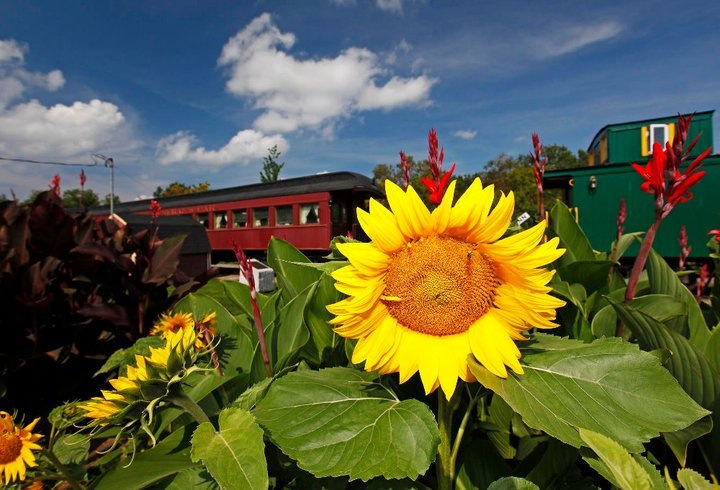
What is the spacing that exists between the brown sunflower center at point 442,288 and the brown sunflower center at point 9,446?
0.90 metres

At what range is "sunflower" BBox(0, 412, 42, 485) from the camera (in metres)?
0.87

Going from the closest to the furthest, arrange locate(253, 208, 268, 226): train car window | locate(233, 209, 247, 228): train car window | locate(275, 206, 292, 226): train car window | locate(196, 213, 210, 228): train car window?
locate(275, 206, 292, 226): train car window < locate(253, 208, 268, 226): train car window < locate(233, 209, 247, 228): train car window < locate(196, 213, 210, 228): train car window

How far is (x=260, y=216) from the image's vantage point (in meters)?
14.0

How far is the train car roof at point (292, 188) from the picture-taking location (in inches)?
499

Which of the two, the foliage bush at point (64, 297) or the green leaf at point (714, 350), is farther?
the foliage bush at point (64, 297)

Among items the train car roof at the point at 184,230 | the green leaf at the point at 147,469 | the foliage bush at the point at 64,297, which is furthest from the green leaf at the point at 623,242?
the train car roof at the point at 184,230

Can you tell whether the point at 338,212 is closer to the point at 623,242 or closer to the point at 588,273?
the point at 623,242

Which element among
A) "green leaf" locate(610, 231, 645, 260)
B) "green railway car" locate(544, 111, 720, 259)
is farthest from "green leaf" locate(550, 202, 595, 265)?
"green railway car" locate(544, 111, 720, 259)

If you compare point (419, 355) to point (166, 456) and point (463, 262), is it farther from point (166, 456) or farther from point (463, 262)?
point (166, 456)

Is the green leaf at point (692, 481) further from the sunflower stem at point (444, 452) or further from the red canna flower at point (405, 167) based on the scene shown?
the red canna flower at point (405, 167)

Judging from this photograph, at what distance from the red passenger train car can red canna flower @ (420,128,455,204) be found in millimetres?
10071

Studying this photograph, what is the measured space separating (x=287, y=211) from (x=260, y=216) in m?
1.28

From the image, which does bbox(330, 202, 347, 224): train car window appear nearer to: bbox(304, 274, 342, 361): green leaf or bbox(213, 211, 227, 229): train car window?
bbox(213, 211, 227, 229): train car window

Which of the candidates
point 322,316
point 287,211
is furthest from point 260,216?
point 322,316
